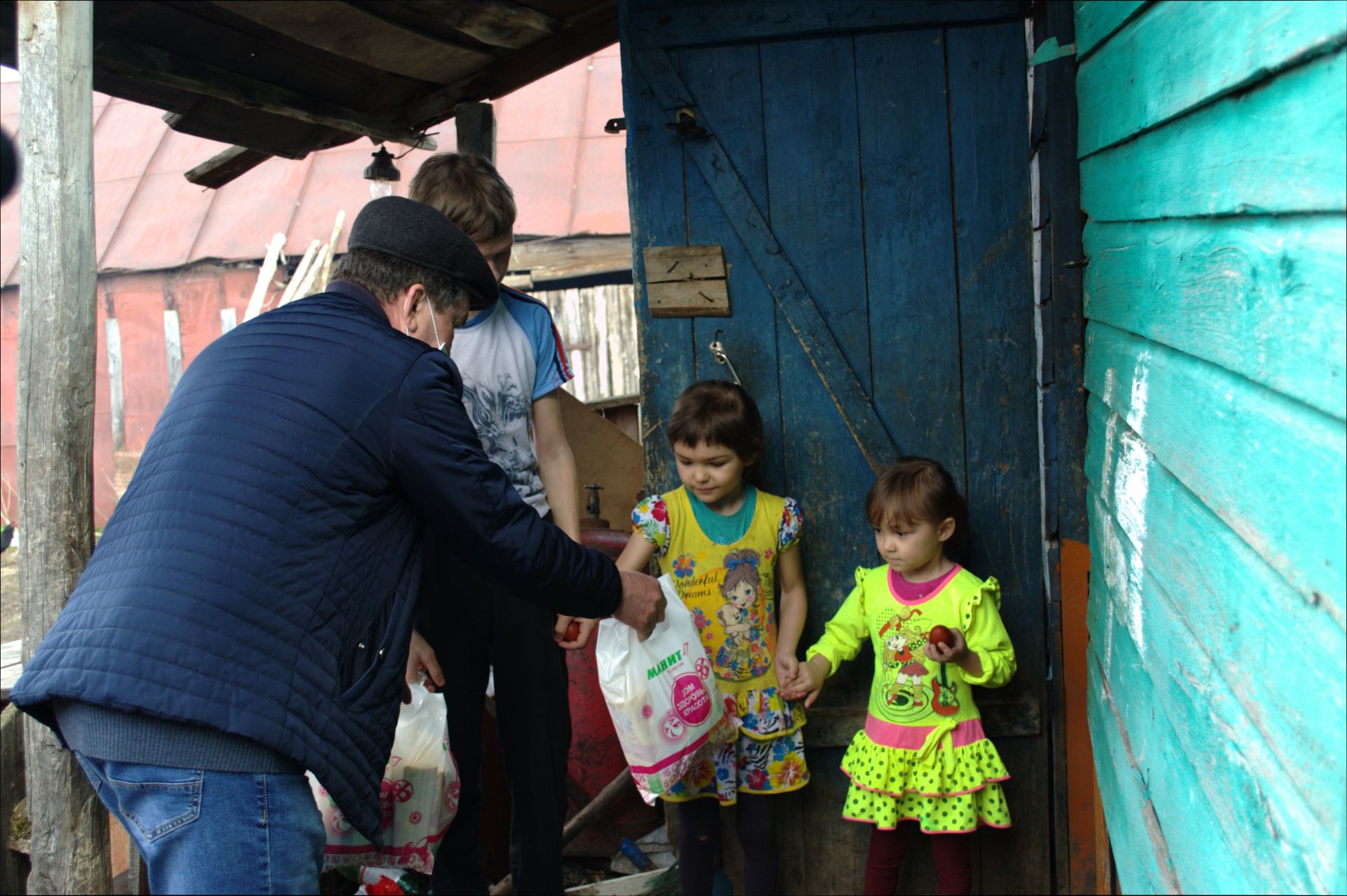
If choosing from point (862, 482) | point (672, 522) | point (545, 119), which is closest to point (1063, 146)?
point (862, 482)

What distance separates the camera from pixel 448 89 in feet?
15.7

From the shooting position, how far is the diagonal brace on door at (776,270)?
3262mm

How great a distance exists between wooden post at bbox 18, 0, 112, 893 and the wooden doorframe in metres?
2.44

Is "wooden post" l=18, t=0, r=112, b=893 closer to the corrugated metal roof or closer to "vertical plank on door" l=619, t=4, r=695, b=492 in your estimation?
"vertical plank on door" l=619, t=4, r=695, b=492

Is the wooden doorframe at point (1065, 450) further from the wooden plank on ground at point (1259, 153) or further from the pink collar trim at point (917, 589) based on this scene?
the wooden plank on ground at point (1259, 153)

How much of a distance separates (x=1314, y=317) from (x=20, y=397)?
2.77 metres

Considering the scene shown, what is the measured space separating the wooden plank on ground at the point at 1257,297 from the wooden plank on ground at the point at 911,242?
1.18 meters

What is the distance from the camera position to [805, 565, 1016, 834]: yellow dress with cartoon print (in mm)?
2965

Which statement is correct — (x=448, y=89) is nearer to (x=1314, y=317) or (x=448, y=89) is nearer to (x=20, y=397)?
(x=20, y=397)

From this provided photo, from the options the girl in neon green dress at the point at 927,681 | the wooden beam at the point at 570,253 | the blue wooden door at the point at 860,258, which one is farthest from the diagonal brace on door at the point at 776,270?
the wooden beam at the point at 570,253

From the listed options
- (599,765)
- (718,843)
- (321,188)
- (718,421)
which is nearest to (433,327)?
(718,421)

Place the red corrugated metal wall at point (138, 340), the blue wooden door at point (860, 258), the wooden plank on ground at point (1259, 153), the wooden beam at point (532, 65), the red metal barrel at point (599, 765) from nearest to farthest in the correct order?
the wooden plank on ground at point (1259, 153) < the blue wooden door at point (860, 258) < the wooden beam at point (532, 65) < the red metal barrel at point (599, 765) < the red corrugated metal wall at point (138, 340)

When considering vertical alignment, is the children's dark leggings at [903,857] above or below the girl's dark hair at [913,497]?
below

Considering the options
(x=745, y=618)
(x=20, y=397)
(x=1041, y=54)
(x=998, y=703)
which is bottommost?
(x=998, y=703)
